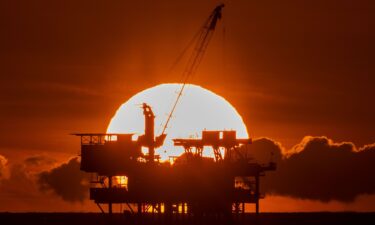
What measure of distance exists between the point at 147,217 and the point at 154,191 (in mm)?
12165

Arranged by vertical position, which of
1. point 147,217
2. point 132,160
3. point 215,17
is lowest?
point 147,217

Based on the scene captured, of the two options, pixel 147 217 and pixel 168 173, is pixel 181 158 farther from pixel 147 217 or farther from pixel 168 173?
pixel 147 217

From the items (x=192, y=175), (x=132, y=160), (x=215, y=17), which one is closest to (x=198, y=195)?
(x=192, y=175)

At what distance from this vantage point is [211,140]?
400 feet

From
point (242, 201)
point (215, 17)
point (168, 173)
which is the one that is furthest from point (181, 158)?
point (215, 17)

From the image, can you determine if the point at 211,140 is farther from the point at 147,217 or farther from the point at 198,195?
the point at 147,217

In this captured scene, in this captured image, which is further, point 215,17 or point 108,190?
point 215,17

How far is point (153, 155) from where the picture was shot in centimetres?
12812

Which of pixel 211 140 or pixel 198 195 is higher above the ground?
pixel 211 140

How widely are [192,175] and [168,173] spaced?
3781mm

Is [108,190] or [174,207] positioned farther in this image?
[174,207]

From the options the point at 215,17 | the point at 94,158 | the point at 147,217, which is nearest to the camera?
the point at 94,158

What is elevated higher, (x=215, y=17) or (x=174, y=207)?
(x=215, y=17)

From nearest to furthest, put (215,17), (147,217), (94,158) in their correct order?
1. (94,158)
2. (147,217)
3. (215,17)
